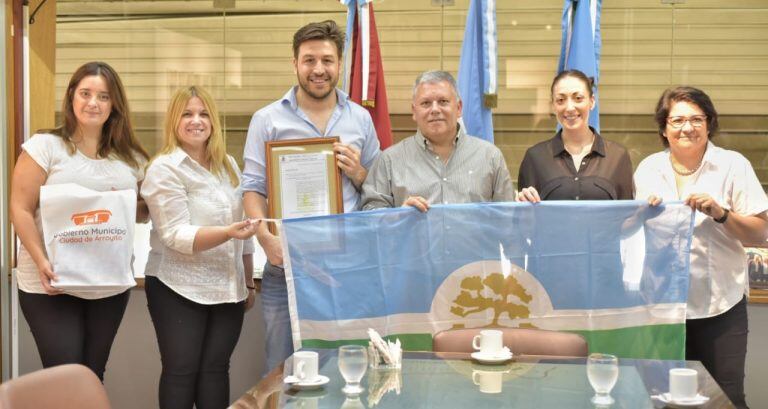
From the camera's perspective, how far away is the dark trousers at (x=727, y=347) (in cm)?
364

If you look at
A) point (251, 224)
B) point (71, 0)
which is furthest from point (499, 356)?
point (71, 0)

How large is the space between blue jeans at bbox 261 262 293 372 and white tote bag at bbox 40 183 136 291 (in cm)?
56

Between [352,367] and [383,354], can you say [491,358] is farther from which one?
[352,367]

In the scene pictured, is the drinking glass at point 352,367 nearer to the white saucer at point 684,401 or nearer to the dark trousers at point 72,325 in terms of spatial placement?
the white saucer at point 684,401

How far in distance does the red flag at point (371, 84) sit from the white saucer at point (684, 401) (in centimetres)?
230

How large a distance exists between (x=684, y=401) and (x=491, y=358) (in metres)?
0.59

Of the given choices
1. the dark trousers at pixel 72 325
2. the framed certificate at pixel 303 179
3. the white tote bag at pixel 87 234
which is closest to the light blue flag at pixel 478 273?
the framed certificate at pixel 303 179

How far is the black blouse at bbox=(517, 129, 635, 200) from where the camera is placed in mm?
3740

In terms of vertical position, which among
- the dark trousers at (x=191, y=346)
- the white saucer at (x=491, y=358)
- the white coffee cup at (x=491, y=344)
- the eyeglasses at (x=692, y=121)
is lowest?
the dark trousers at (x=191, y=346)

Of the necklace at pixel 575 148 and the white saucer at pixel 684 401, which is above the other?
the necklace at pixel 575 148

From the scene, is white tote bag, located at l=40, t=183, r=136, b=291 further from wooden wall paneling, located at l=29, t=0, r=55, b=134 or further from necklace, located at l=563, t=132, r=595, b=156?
necklace, located at l=563, t=132, r=595, b=156

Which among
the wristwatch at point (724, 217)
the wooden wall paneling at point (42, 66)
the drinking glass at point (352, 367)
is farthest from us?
the wooden wall paneling at point (42, 66)

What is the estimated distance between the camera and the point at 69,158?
3752mm

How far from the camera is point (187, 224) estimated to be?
371 centimetres
